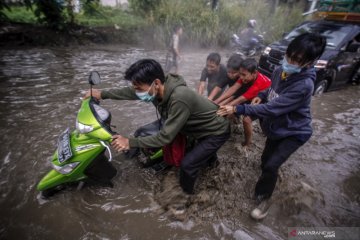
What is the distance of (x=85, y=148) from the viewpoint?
226cm

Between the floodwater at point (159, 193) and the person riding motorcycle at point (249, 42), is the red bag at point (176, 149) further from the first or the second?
the person riding motorcycle at point (249, 42)

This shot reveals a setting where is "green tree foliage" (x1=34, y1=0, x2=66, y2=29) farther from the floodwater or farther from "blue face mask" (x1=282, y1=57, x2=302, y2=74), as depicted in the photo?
"blue face mask" (x1=282, y1=57, x2=302, y2=74)

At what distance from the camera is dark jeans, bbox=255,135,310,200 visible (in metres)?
2.34

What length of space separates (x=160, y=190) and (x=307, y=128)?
72.9 inches

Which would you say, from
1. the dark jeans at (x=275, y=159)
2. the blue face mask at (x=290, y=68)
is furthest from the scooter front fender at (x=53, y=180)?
the blue face mask at (x=290, y=68)

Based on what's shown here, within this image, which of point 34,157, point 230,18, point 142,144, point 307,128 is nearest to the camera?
point 142,144

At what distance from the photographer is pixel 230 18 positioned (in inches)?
487

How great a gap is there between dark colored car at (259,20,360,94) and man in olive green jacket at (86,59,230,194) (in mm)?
4697

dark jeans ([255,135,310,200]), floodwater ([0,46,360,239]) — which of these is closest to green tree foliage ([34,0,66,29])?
floodwater ([0,46,360,239])

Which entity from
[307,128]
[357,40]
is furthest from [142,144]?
[357,40]

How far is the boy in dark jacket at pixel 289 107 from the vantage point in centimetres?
207

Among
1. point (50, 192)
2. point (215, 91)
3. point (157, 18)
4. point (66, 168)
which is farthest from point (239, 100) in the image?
point (157, 18)

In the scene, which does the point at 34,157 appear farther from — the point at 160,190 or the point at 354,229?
the point at 354,229

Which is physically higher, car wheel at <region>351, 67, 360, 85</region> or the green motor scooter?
the green motor scooter
